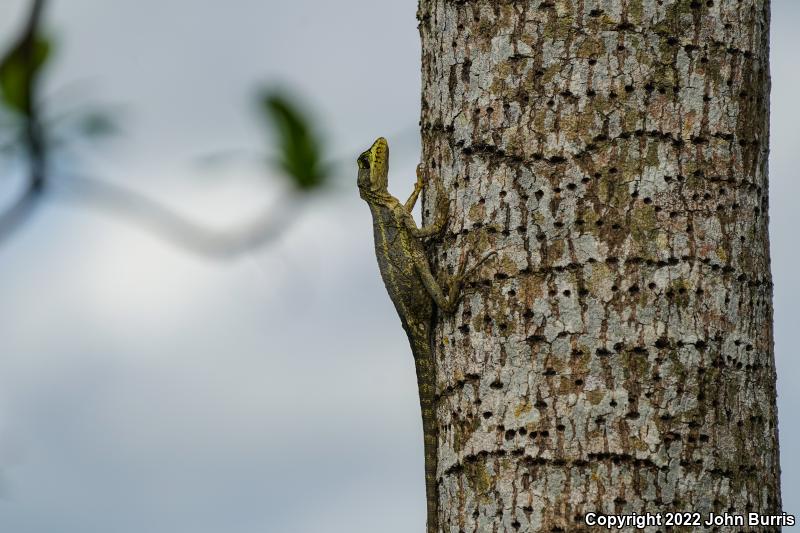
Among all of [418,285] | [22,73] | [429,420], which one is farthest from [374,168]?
[22,73]

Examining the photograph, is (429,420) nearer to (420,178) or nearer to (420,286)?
(420,286)

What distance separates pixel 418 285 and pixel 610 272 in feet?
3.52

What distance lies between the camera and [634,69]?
3443 mm

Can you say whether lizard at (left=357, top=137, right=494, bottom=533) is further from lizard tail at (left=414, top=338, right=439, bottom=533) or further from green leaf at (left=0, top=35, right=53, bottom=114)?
green leaf at (left=0, top=35, right=53, bottom=114)

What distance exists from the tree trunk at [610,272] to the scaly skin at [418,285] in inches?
6.0

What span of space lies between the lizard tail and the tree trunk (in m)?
0.18

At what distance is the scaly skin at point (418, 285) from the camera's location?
3.80 m

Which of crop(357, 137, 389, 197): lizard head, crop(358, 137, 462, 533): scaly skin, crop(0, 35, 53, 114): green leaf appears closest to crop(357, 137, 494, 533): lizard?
crop(358, 137, 462, 533): scaly skin

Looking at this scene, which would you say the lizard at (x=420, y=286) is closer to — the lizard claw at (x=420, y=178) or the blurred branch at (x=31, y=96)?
the lizard claw at (x=420, y=178)

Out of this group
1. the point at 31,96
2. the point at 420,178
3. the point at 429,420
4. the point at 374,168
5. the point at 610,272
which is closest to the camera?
the point at 31,96

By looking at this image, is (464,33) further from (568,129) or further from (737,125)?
(737,125)

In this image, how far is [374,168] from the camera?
18.9 feet

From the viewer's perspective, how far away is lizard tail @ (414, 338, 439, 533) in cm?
384

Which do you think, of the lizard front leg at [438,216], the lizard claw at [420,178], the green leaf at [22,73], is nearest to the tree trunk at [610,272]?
the lizard front leg at [438,216]
